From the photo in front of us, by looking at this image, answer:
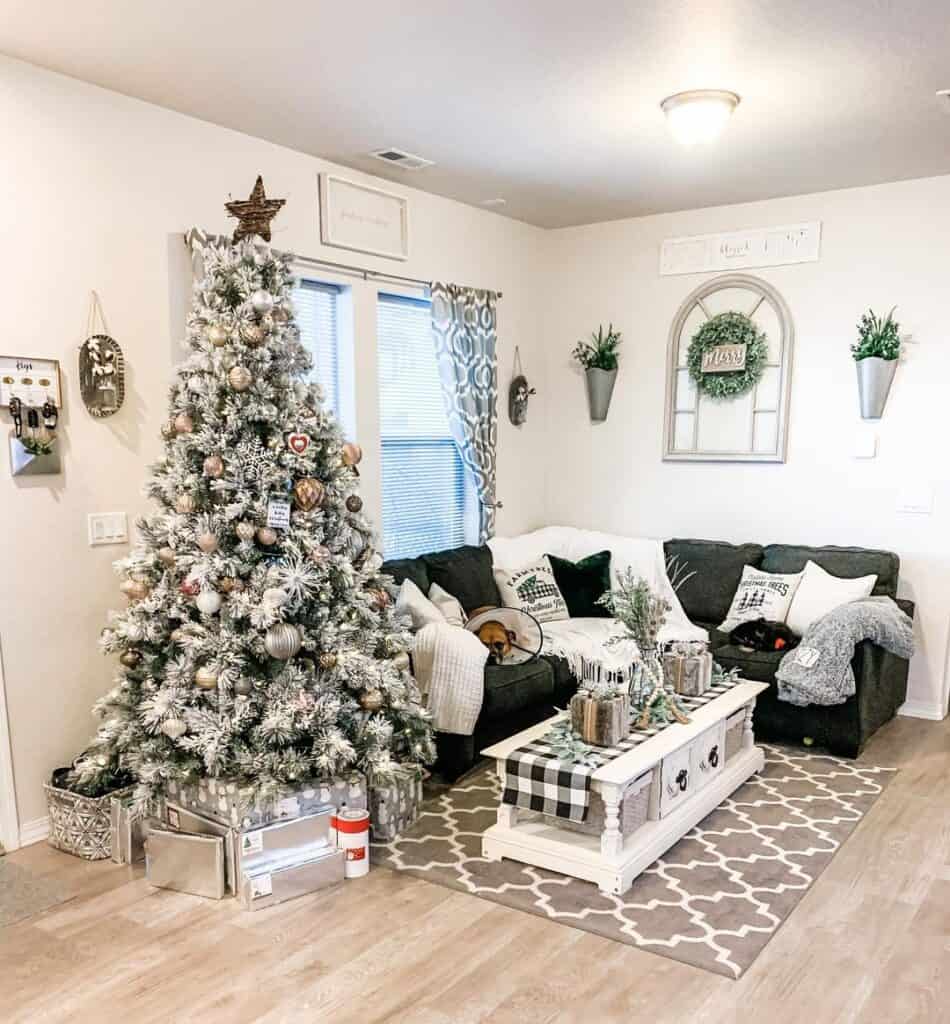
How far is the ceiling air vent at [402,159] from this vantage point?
407 cm

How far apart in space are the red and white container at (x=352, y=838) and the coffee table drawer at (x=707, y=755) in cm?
125

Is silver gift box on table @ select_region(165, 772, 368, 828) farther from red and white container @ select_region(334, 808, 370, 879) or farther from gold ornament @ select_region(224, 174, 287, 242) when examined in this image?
gold ornament @ select_region(224, 174, 287, 242)

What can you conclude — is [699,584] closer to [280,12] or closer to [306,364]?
[306,364]

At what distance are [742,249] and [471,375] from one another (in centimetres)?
169

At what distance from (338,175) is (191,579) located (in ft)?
7.32

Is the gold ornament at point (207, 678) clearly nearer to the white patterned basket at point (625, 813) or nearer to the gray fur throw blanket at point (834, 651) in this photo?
the white patterned basket at point (625, 813)

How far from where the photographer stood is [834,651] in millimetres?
3967

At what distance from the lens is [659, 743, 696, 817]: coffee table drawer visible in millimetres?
3172

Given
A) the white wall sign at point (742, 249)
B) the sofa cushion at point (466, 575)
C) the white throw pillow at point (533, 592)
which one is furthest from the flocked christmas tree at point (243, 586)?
the white wall sign at point (742, 249)

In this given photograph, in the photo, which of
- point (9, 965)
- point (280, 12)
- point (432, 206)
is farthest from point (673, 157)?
point (9, 965)

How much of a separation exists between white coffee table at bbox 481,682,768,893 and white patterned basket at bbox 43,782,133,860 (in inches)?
52.0

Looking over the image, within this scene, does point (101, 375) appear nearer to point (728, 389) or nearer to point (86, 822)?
point (86, 822)

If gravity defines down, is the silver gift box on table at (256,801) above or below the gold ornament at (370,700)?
below

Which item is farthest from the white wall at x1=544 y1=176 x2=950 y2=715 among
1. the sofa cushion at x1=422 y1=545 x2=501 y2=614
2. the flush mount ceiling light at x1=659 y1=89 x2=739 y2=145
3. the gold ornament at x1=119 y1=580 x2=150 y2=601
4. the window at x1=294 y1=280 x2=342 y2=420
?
the gold ornament at x1=119 y1=580 x2=150 y2=601
